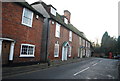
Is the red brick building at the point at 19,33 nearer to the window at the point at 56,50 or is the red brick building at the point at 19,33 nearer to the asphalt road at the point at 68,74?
the asphalt road at the point at 68,74

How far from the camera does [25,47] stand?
1152 centimetres

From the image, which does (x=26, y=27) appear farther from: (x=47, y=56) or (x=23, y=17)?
(x=47, y=56)

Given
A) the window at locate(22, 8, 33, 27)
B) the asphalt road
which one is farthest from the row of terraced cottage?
the asphalt road

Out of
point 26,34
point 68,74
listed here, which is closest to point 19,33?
point 26,34

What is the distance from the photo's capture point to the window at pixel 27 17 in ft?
36.9

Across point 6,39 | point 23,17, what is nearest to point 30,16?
point 23,17

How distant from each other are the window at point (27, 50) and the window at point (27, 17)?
2.41 m

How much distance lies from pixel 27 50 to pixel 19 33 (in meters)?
2.12

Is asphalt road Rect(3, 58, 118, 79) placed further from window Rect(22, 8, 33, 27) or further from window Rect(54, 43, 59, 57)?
window Rect(54, 43, 59, 57)

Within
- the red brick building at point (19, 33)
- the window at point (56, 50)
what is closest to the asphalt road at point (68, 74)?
the red brick building at point (19, 33)

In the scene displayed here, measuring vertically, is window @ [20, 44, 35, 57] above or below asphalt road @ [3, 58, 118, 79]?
above

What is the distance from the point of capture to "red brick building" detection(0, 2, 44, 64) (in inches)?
363

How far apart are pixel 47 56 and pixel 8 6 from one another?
27.2 ft

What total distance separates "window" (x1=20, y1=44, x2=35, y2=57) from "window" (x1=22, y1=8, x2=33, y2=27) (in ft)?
7.91
